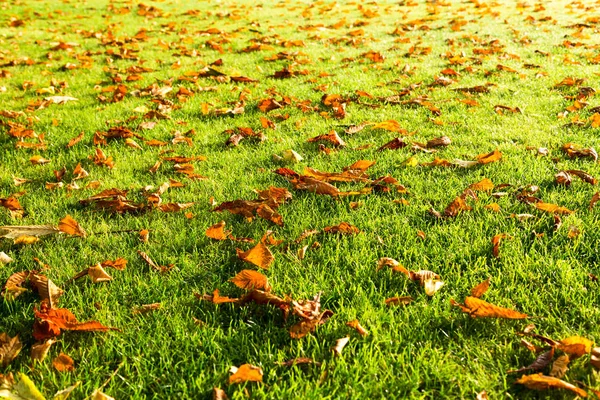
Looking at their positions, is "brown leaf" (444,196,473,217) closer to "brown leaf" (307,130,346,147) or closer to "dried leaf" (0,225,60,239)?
"brown leaf" (307,130,346,147)

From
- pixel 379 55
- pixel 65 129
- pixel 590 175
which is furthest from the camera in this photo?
pixel 379 55

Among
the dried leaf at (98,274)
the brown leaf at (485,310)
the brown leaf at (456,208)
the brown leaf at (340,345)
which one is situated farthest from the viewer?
the brown leaf at (456,208)

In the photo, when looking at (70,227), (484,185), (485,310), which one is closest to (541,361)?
(485,310)

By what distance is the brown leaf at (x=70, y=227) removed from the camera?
8.73 feet

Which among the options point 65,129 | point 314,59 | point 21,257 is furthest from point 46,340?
point 314,59

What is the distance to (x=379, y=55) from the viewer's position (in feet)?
22.3

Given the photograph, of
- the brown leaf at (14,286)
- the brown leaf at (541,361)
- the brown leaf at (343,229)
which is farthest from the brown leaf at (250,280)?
the brown leaf at (541,361)

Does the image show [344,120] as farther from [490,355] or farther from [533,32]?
[533,32]

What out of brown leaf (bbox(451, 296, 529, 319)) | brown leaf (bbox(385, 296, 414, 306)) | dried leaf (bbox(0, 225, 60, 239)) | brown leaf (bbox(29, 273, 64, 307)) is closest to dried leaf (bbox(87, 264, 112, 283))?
brown leaf (bbox(29, 273, 64, 307))

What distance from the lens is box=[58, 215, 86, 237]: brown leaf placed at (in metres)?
2.66

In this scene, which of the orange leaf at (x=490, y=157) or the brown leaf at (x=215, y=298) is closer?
the brown leaf at (x=215, y=298)

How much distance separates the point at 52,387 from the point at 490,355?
157cm

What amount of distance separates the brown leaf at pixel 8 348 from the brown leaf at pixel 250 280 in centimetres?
86

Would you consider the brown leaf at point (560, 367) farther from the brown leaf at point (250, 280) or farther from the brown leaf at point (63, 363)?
the brown leaf at point (63, 363)
